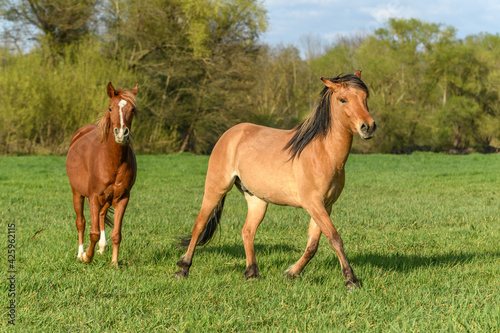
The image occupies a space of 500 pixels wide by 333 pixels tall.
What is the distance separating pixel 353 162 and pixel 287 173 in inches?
831

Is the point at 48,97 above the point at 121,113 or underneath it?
above

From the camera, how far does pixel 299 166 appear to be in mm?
5340

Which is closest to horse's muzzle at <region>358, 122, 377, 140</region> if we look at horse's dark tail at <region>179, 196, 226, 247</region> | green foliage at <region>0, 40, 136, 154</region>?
horse's dark tail at <region>179, 196, 226, 247</region>

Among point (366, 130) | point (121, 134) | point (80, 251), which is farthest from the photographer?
point (80, 251)

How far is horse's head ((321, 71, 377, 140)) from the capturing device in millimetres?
4715

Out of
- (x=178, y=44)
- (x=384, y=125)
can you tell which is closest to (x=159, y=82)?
(x=178, y=44)

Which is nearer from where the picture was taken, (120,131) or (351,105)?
(351,105)

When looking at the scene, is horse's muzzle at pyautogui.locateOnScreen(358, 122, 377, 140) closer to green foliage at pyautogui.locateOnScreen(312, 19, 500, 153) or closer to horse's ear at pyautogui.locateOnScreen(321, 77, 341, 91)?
horse's ear at pyautogui.locateOnScreen(321, 77, 341, 91)

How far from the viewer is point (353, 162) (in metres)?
26.0

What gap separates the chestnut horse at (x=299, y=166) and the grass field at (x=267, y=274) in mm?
505

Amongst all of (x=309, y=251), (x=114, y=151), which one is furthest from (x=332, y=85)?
(x=114, y=151)

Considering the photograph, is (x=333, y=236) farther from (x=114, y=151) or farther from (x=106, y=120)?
(x=106, y=120)

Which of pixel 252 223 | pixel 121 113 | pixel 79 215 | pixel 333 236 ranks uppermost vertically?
pixel 121 113

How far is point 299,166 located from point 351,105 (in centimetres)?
87
